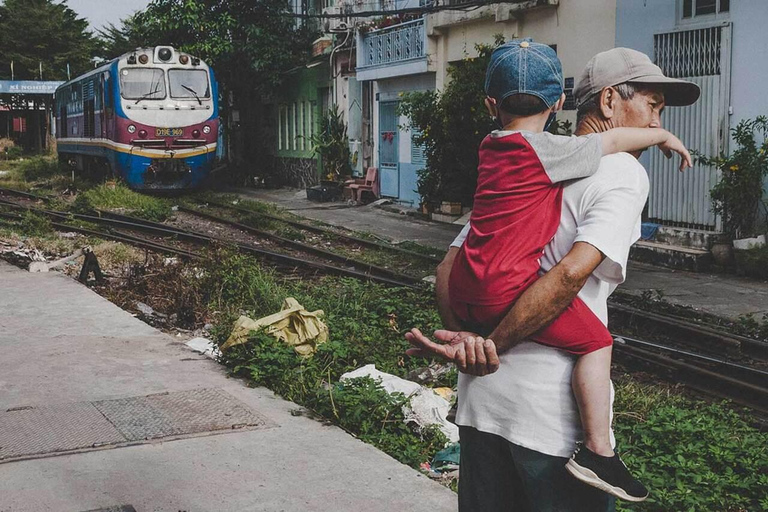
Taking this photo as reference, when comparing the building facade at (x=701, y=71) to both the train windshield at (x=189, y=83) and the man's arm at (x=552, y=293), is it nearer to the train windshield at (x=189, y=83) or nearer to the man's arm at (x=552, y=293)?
the train windshield at (x=189, y=83)

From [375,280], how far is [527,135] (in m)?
8.38

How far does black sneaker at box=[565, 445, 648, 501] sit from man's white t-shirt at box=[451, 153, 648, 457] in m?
0.05

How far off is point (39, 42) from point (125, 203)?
37.8 meters

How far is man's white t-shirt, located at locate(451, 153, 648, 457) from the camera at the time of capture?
2.19 meters

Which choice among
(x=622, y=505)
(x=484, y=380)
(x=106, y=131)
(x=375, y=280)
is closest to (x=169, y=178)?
(x=106, y=131)

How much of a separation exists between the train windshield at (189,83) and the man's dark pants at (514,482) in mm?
20014

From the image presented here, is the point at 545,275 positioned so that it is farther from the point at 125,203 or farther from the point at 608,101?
the point at 125,203

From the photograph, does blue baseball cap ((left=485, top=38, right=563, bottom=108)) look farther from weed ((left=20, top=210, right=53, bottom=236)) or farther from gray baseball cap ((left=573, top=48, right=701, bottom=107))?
weed ((left=20, top=210, right=53, bottom=236))

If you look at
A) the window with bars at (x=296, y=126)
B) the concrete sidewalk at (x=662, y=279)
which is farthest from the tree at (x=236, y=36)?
the concrete sidewalk at (x=662, y=279)

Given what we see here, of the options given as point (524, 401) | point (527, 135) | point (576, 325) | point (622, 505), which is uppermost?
point (527, 135)

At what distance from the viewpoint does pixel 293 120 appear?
95.9ft

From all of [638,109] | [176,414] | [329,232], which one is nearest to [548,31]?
[329,232]

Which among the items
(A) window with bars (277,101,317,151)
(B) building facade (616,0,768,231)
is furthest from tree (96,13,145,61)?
(B) building facade (616,0,768,231)

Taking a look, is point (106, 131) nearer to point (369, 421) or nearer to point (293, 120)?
point (293, 120)
